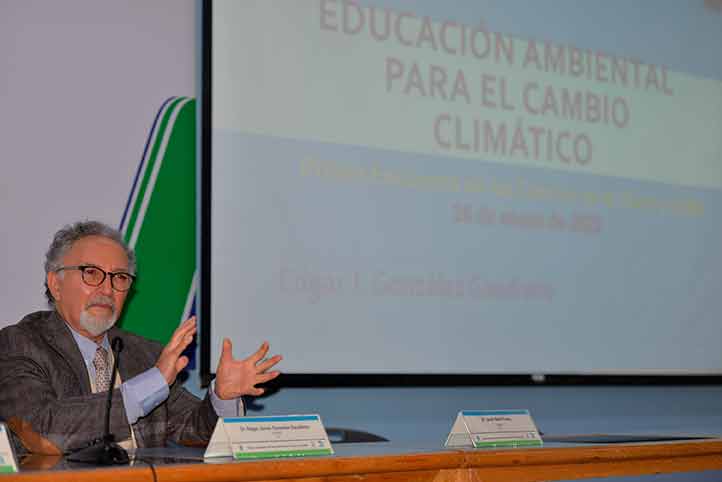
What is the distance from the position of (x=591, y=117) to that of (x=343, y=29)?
1.16 m

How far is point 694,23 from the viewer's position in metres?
4.61

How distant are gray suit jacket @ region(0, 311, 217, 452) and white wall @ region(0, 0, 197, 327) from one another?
0.49 m

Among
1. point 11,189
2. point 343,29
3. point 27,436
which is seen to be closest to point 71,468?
point 27,436

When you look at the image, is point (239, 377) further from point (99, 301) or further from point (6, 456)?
point (6, 456)

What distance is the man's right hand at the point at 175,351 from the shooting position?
8.09 feet

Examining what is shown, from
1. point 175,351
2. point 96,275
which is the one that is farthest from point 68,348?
point 175,351

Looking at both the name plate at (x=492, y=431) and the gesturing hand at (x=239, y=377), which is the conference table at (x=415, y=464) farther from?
the gesturing hand at (x=239, y=377)

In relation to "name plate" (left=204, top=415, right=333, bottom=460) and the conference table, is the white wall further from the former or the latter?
"name plate" (left=204, top=415, right=333, bottom=460)

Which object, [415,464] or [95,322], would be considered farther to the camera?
[95,322]

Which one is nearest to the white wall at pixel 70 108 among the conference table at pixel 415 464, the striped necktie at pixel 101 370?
the striped necktie at pixel 101 370

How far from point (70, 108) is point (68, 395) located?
1.08 metres

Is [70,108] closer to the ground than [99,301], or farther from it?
farther from it

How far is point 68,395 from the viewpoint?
105 inches

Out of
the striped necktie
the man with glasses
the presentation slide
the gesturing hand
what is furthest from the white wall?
the gesturing hand
